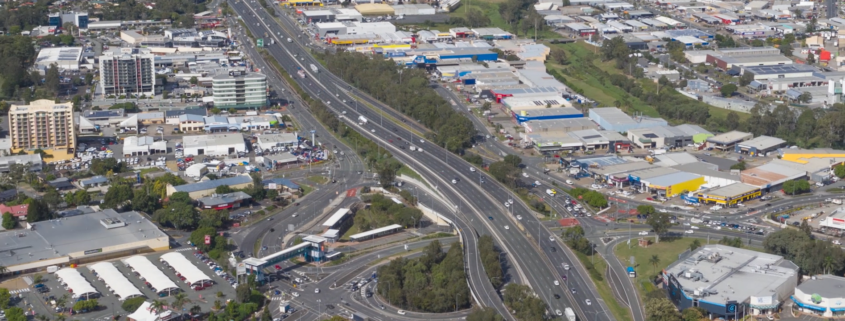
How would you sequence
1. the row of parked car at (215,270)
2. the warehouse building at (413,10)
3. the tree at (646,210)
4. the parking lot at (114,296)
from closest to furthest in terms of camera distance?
1. the parking lot at (114,296)
2. the row of parked car at (215,270)
3. the tree at (646,210)
4. the warehouse building at (413,10)

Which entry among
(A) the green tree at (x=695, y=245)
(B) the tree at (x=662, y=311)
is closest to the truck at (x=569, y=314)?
(B) the tree at (x=662, y=311)

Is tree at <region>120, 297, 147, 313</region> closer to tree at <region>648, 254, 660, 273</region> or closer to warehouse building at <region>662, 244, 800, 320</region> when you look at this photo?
warehouse building at <region>662, 244, 800, 320</region>

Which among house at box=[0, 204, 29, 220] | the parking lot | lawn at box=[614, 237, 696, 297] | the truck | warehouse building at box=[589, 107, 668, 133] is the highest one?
warehouse building at box=[589, 107, 668, 133]

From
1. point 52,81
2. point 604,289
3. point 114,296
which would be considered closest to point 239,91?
point 52,81

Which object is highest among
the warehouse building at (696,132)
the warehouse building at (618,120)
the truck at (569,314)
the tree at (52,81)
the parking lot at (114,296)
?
the tree at (52,81)

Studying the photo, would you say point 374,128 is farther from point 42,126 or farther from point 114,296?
point 114,296

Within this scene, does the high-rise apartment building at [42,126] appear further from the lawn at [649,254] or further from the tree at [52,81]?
the lawn at [649,254]

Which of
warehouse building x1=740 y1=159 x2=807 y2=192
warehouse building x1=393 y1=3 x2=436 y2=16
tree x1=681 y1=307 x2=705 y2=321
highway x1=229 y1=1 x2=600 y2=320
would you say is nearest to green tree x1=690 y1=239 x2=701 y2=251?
highway x1=229 y1=1 x2=600 y2=320
